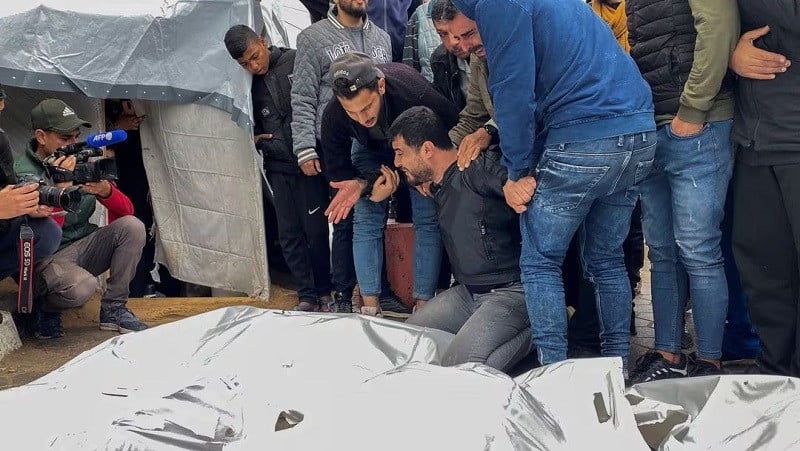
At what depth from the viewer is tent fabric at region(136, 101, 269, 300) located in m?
5.41

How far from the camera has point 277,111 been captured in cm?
500

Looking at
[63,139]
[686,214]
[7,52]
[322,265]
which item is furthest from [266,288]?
[686,214]

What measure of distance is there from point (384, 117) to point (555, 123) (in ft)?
3.64

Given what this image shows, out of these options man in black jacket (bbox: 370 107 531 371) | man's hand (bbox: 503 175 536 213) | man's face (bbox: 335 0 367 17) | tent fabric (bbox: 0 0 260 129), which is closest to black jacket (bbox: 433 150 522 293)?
man in black jacket (bbox: 370 107 531 371)

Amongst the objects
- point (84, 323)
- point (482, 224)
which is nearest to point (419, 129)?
point (482, 224)

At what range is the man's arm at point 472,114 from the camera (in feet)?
12.7

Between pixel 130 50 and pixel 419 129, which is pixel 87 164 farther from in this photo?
pixel 419 129

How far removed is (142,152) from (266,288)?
4.17 feet

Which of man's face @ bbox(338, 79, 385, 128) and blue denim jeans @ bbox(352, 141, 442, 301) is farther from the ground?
man's face @ bbox(338, 79, 385, 128)

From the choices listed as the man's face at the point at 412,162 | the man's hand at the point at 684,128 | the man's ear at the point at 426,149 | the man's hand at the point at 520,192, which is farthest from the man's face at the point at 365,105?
the man's hand at the point at 684,128

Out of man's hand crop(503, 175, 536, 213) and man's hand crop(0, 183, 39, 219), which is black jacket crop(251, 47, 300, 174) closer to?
man's hand crop(0, 183, 39, 219)

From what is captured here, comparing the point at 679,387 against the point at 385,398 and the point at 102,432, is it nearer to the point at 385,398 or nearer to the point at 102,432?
the point at 385,398

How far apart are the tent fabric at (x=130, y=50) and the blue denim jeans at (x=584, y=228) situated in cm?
225

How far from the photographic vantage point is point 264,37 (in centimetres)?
538
